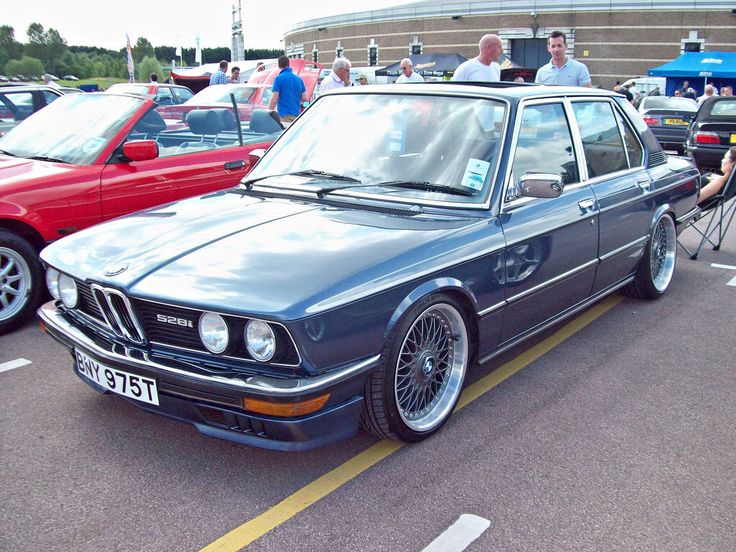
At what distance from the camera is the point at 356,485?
3.01m

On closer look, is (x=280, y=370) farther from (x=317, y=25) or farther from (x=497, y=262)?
(x=317, y=25)

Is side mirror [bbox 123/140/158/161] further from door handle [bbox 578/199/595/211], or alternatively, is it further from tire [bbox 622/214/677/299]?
tire [bbox 622/214/677/299]

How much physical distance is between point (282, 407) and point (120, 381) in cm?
79

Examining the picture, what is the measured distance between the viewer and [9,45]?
70688 millimetres

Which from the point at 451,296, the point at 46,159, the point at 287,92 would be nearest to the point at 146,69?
the point at 287,92

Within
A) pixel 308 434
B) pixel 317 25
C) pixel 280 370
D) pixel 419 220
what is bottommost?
pixel 308 434

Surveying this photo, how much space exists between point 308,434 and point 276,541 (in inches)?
15.9

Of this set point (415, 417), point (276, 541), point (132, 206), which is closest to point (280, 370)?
point (276, 541)

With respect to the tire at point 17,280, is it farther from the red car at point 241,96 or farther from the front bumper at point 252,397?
the front bumper at point 252,397

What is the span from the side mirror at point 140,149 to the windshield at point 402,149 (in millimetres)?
1492

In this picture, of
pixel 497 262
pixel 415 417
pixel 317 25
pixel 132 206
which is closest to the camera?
pixel 415 417

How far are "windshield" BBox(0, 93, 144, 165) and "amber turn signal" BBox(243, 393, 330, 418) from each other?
3.47 metres

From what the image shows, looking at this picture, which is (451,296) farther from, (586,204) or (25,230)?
(25,230)

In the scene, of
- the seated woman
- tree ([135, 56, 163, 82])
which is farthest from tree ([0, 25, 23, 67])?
the seated woman
